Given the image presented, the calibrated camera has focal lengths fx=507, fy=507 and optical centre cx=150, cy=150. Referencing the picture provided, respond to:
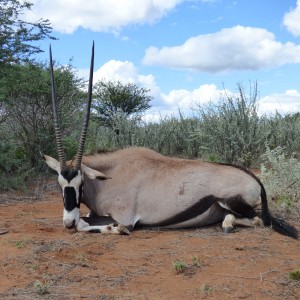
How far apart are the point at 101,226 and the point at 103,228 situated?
4cm

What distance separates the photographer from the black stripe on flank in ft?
18.0

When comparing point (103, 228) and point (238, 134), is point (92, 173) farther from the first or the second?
point (238, 134)

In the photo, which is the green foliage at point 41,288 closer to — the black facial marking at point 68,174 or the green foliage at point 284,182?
the black facial marking at point 68,174

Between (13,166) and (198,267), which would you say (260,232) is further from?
(13,166)

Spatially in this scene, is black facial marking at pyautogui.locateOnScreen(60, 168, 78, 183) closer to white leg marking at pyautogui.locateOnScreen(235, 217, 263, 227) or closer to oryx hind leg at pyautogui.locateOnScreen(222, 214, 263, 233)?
oryx hind leg at pyautogui.locateOnScreen(222, 214, 263, 233)

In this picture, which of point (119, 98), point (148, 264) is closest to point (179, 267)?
point (148, 264)

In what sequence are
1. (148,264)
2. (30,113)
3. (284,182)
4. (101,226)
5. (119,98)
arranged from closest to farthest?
1. (148,264)
2. (101,226)
3. (284,182)
4. (30,113)
5. (119,98)

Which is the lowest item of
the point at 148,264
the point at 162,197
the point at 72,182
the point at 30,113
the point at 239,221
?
the point at 148,264

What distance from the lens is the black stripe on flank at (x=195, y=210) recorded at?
18.0 feet

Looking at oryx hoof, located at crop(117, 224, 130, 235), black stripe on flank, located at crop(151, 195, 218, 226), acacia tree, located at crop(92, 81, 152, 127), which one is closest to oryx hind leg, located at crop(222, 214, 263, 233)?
black stripe on flank, located at crop(151, 195, 218, 226)

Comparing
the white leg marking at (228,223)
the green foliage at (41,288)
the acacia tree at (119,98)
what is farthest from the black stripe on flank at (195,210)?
the acacia tree at (119,98)

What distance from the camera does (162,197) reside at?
18.3 feet

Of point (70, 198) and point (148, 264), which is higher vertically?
point (70, 198)

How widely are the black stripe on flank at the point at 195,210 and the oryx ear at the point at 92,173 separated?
0.82m
